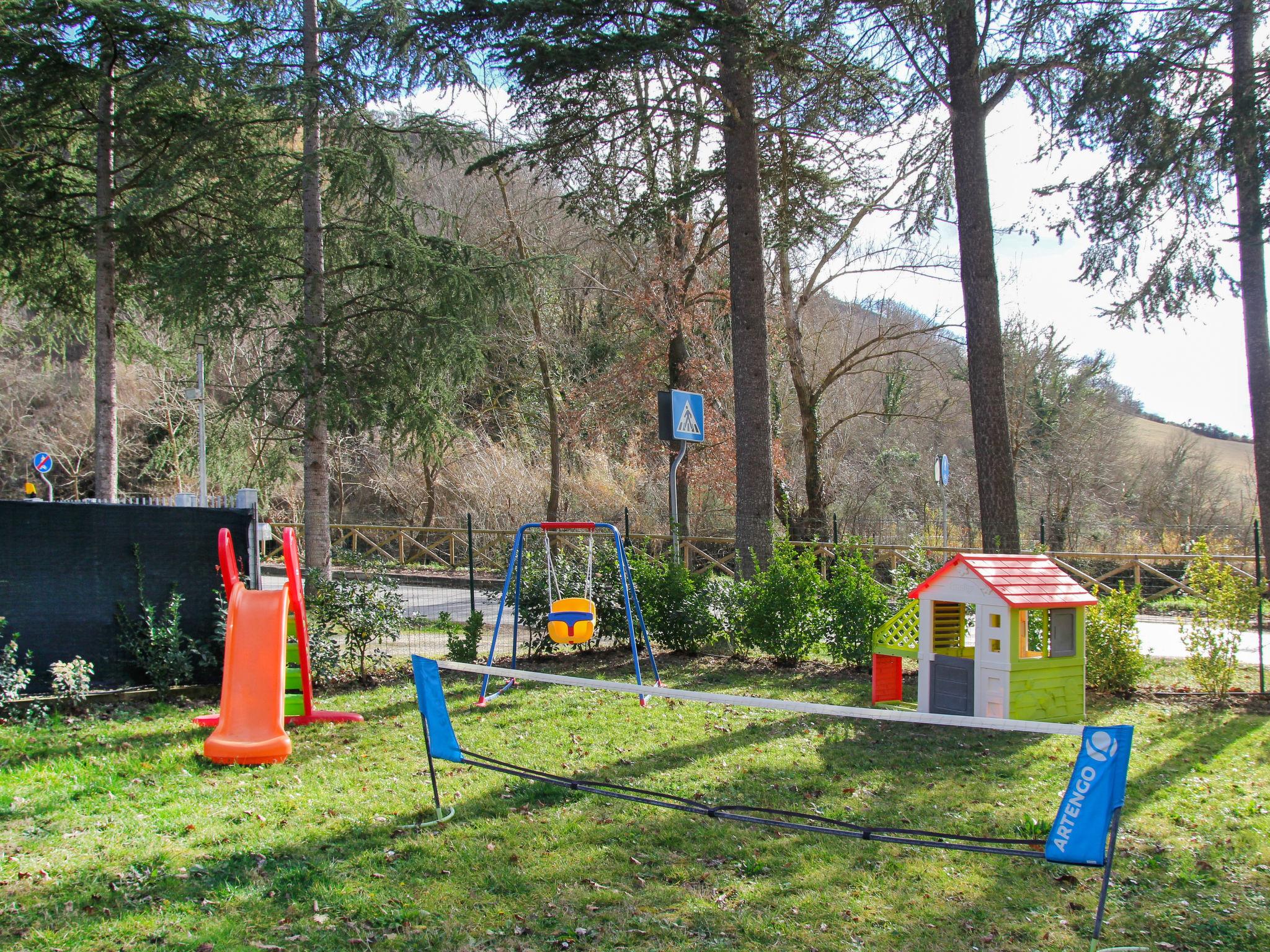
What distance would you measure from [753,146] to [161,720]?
9.35m

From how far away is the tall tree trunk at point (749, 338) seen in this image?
1177cm

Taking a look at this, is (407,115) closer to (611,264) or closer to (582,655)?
(582,655)

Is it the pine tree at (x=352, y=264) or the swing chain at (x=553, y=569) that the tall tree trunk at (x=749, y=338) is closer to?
the swing chain at (x=553, y=569)

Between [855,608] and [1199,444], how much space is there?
27207 mm

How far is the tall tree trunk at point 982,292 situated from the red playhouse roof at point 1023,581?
2.30 metres

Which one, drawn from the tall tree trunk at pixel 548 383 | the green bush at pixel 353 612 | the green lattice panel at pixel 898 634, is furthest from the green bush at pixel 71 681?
the tall tree trunk at pixel 548 383

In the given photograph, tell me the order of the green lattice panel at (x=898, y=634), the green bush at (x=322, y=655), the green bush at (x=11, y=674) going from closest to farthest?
the green bush at (x=11, y=674)
the green lattice panel at (x=898, y=634)
the green bush at (x=322, y=655)

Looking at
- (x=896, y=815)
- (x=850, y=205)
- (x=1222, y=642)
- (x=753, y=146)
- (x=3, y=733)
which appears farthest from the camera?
(x=850, y=205)

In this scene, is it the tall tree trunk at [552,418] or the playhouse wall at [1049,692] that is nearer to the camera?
the playhouse wall at [1049,692]

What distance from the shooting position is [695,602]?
35.6ft

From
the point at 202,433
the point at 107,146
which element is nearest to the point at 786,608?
the point at 107,146

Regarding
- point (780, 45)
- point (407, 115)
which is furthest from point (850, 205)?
point (407, 115)

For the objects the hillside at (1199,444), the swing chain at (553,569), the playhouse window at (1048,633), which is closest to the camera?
the playhouse window at (1048,633)

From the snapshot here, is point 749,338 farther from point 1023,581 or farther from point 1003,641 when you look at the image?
point 1003,641
